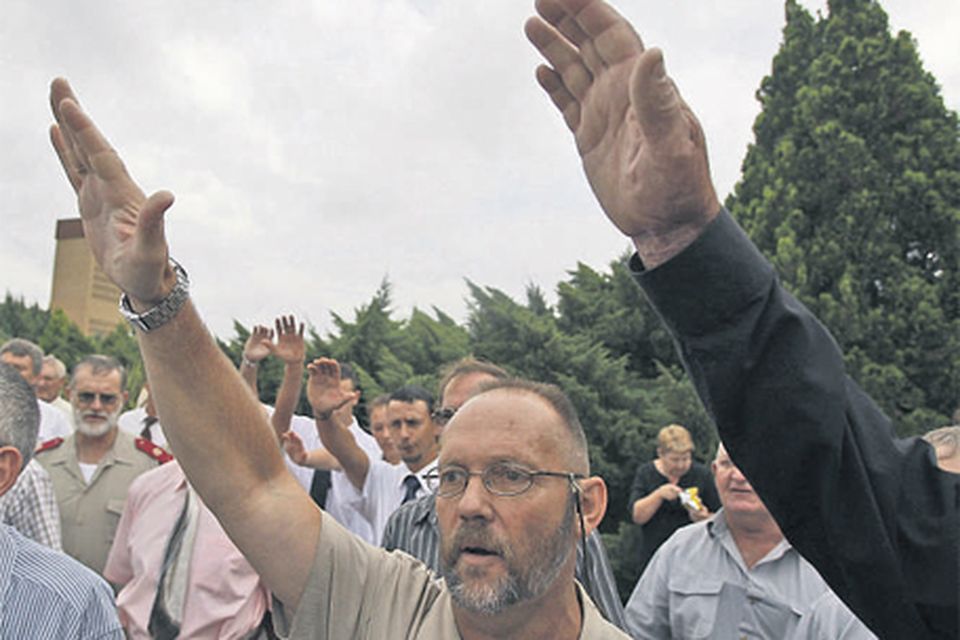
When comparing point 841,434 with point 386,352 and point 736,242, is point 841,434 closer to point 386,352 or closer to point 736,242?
point 736,242

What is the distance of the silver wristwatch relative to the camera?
79.4 inches

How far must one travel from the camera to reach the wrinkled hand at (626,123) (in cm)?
113

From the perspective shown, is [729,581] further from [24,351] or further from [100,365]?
[24,351]

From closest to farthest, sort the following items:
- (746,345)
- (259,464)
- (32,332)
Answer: (746,345) < (259,464) < (32,332)

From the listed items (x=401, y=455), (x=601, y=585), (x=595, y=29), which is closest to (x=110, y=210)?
(x=595, y=29)

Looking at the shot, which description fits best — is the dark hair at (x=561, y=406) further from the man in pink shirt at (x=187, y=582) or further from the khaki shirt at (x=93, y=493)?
the khaki shirt at (x=93, y=493)

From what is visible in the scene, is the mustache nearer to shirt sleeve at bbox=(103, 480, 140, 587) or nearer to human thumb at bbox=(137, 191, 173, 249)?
human thumb at bbox=(137, 191, 173, 249)

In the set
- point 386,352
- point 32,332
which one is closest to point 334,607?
point 386,352

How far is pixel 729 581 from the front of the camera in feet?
11.7

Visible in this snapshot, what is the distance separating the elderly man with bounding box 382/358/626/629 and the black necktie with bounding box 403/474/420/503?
0.82 m

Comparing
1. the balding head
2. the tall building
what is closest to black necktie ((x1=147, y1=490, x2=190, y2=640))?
the balding head

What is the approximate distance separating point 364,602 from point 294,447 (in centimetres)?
326

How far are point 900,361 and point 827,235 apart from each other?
2.26m

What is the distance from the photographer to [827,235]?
14727 millimetres
